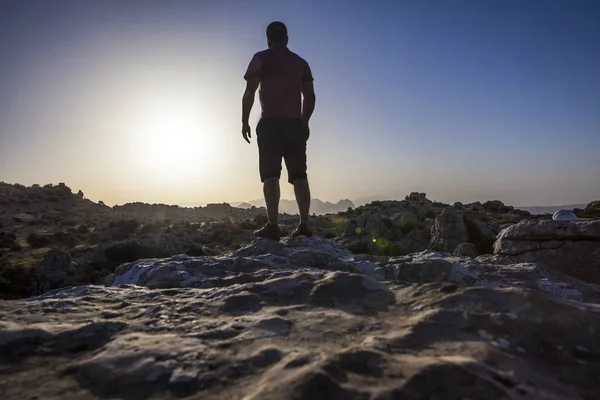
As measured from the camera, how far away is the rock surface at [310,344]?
1.09m

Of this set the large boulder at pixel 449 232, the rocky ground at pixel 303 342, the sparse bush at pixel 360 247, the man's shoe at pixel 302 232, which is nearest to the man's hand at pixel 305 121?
the man's shoe at pixel 302 232

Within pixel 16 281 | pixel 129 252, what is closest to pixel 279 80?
pixel 129 252

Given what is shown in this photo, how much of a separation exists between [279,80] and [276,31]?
60 cm

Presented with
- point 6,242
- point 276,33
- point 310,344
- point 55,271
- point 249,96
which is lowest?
point 55,271

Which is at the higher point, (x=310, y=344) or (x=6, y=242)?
(x=6, y=242)

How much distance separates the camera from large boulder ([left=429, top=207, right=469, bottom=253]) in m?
10.8

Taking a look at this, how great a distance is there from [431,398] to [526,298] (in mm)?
728

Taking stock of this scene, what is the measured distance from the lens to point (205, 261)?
3.30 m

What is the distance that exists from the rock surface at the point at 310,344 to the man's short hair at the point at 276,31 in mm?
3511

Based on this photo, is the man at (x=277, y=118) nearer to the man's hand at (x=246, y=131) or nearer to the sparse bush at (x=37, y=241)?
the man's hand at (x=246, y=131)

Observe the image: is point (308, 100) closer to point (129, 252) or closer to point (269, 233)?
point (269, 233)

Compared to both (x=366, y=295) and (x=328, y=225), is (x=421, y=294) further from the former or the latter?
(x=328, y=225)

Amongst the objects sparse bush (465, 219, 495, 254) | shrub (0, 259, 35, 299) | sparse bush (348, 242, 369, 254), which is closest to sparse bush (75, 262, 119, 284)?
shrub (0, 259, 35, 299)

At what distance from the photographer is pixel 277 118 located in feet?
15.4
